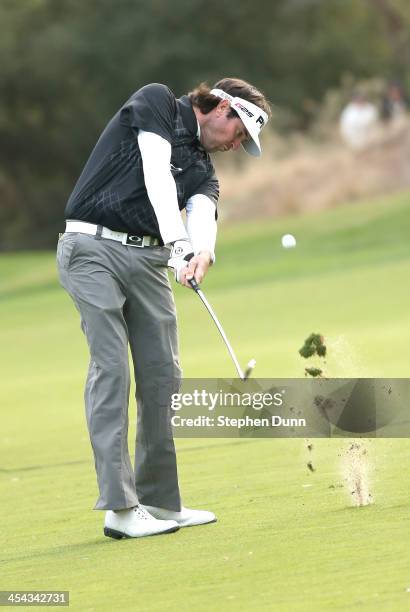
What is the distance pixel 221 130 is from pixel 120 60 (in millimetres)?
53681

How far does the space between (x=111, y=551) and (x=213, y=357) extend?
9017 millimetres

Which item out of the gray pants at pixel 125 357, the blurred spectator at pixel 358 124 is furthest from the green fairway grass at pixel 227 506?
the blurred spectator at pixel 358 124

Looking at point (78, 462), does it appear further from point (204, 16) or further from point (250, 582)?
point (204, 16)

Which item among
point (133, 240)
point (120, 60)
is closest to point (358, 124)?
point (120, 60)

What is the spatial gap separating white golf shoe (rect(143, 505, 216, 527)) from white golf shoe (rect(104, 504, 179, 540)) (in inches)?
3.4

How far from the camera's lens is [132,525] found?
6.54m

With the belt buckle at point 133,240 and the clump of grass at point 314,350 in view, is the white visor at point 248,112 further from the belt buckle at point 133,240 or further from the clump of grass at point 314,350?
the clump of grass at point 314,350

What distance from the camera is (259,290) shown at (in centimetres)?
2416

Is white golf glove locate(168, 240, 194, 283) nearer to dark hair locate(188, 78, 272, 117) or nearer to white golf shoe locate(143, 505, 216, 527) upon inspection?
dark hair locate(188, 78, 272, 117)

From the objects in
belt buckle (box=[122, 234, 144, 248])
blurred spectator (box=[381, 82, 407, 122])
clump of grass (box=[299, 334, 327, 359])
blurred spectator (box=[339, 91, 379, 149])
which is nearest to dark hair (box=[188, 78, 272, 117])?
Answer: belt buckle (box=[122, 234, 144, 248])

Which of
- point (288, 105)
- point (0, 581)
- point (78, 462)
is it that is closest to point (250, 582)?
point (0, 581)

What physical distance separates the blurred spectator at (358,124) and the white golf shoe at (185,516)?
3086cm

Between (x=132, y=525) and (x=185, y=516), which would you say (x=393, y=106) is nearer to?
(x=185, y=516)

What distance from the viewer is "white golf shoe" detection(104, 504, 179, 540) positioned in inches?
257
